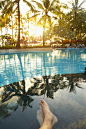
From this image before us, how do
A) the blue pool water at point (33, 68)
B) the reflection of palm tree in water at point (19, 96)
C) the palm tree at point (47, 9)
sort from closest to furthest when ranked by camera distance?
the reflection of palm tree in water at point (19, 96), the blue pool water at point (33, 68), the palm tree at point (47, 9)

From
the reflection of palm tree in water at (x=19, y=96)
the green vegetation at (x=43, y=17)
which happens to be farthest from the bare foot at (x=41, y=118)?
the green vegetation at (x=43, y=17)

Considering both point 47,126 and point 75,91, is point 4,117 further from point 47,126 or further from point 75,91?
point 75,91

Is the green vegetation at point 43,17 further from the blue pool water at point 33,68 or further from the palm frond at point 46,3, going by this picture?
the blue pool water at point 33,68

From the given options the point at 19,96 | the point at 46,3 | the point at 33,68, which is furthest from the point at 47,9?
the point at 19,96

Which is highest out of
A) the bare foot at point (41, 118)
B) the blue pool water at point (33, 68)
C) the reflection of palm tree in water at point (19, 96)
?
the blue pool water at point (33, 68)

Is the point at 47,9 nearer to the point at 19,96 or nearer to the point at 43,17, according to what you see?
the point at 43,17

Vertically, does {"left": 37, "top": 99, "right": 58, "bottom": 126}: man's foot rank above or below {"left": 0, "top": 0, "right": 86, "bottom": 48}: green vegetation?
below

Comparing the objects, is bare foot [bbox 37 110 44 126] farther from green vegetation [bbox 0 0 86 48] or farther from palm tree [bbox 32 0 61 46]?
palm tree [bbox 32 0 61 46]

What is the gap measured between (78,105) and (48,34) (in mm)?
32229

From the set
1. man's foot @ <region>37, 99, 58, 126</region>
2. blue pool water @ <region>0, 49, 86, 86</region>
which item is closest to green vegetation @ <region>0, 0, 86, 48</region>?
blue pool water @ <region>0, 49, 86, 86</region>

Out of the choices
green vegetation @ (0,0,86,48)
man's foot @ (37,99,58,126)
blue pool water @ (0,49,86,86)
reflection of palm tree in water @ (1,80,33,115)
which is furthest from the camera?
green vegetation @ (0,0,86,48)

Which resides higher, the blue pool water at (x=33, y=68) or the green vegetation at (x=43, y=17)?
the green vegetation at (x=43, y=17)

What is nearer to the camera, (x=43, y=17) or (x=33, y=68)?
(x=33, y=68)

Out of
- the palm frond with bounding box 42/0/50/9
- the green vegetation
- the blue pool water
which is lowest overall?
the blue pool water
